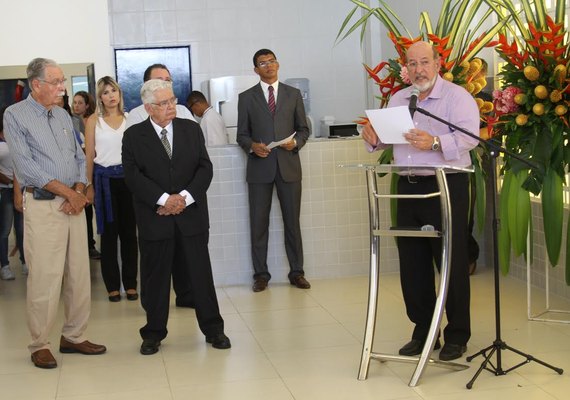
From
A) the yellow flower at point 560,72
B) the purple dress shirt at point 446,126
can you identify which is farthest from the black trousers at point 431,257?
the yellow flower at point 560,72

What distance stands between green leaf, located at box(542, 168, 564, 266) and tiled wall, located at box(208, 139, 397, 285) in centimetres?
Result: 216

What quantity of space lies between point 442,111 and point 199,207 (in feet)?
4.72

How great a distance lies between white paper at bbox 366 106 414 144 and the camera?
389cm

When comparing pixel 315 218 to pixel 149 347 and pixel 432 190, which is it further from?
pixel 432 190

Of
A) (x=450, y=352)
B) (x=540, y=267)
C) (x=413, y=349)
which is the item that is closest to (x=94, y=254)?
(x=540, y=267)

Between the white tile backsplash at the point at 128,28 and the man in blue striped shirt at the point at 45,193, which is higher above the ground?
the white tile backsplash at the point at 128,28

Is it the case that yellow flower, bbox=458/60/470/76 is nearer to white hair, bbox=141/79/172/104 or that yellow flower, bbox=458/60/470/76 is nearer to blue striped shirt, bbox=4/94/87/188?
white hair, bbox=141/79/172/104

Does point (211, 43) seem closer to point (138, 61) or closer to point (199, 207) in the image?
point (138, 61)

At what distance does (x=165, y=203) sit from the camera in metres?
4.76

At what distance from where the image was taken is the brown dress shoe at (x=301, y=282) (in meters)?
6.57

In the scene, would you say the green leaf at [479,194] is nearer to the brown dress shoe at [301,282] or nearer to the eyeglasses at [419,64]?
the eyeglasses at [419,64]

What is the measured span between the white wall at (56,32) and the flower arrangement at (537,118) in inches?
261

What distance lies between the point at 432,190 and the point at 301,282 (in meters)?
2.42

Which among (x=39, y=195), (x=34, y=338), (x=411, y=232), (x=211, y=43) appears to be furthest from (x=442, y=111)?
(x=211, y=43)
